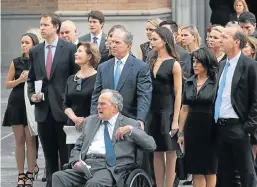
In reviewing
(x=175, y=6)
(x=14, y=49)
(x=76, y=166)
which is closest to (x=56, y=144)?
(x=76, y=166)

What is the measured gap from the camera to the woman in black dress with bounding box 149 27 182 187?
11273 mm

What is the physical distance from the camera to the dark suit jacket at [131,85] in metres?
10.8

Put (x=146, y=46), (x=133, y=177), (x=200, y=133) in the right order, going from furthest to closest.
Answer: (x=146, y=46), (x=200, y=133), (x=133, y=177)

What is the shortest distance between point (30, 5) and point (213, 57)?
1375 centimetres

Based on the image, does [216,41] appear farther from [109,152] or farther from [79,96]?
[109,152]

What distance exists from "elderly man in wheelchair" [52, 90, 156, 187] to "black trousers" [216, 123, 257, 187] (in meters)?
0.75

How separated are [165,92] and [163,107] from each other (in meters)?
0.18

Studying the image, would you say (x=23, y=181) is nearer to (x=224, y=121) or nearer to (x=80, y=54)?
(x=80, y=54)

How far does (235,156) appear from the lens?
10180mm

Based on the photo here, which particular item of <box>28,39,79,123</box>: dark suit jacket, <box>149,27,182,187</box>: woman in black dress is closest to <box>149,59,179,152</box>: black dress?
<box>149,27,182,187</box>: woman in black dress

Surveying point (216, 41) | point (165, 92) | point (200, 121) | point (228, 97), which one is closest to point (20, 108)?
point (165, 92)

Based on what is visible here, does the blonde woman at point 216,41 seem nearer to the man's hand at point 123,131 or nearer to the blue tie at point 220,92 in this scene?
the blue tie at point 220,92

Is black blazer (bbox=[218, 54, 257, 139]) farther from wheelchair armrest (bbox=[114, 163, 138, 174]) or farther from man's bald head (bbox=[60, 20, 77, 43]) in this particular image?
man's bald head (bbox=[60, 20, 77, 43])

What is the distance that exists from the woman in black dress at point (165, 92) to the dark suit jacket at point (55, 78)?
1.03m
